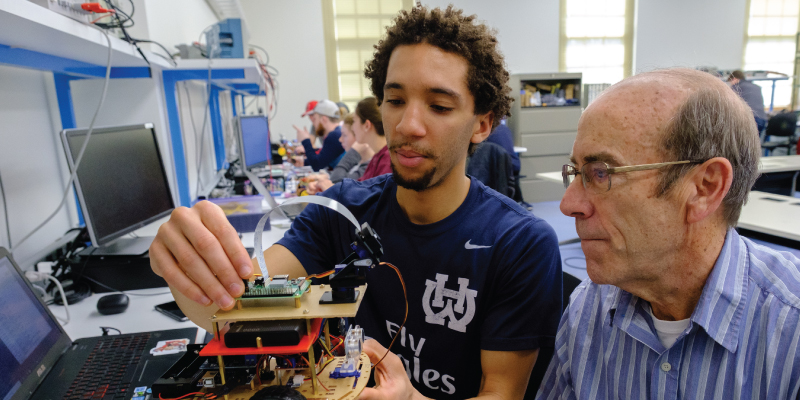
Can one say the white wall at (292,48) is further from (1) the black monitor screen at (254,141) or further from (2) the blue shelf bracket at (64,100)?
(2) the blue shelf bracket at (64,100)

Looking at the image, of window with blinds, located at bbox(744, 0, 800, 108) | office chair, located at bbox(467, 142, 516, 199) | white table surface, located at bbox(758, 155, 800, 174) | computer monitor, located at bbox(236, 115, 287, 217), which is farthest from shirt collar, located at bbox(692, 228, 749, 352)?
window with blinds, located at bbox(744, 0, 800, 108)

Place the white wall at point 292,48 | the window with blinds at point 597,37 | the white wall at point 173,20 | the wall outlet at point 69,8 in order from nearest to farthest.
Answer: the wall outlet at point 69,8, the white wall at point 173,20, the white wall at point 292,48, the window with blinds at point 597,37

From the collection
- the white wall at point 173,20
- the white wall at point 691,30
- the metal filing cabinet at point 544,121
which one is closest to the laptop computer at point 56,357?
the white wall at point 173,20

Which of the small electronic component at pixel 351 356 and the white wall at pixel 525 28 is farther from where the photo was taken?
the white wall at pixel 525 28

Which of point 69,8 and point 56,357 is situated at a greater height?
point 69,8

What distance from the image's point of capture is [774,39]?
863cm

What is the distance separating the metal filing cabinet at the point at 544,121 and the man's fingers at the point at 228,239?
5.14 metres

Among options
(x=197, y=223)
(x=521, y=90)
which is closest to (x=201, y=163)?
(x=197, y=223)

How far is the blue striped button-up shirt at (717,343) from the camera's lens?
26.9 inches

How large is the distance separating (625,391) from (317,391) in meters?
0.60

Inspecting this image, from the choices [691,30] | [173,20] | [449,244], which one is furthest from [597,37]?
[449,244]

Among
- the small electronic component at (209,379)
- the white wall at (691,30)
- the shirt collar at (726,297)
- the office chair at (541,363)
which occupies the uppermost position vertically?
the white wall at (691,30)

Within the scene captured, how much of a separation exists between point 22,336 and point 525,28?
27.0 feet

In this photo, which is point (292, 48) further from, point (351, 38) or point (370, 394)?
point (370, 394)
